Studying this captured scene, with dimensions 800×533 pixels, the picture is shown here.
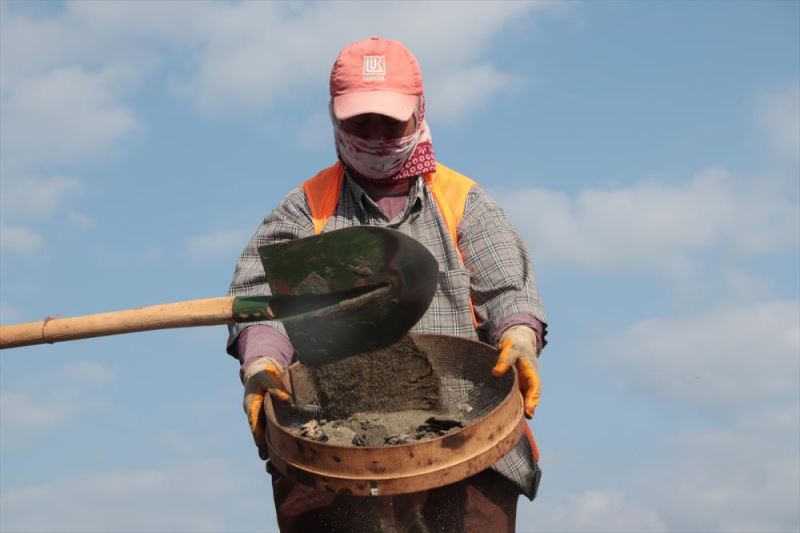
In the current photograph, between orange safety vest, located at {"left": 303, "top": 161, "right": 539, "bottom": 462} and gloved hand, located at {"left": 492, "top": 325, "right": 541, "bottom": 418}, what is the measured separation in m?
0.42

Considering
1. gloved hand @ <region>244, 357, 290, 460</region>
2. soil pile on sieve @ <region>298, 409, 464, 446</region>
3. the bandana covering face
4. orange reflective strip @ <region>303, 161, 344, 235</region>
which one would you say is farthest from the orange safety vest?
gloved hand @ <region>244, 357, 290, 460</region>

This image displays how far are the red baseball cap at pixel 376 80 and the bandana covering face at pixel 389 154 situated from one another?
9 cm

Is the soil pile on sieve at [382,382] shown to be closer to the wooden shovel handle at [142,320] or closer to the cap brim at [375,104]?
the wooden shovel handle at [142,320]

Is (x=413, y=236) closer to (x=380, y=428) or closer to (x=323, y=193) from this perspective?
(x=323, y=193)

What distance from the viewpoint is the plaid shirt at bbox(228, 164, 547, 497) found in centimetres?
450

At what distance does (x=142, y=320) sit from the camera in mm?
4148

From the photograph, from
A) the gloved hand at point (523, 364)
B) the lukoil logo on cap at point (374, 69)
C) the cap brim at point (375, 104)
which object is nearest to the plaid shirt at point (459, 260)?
the gloved hand at point (523, 364)

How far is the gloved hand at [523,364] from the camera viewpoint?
13.3ft

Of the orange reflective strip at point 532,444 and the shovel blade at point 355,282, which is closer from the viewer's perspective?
the shovel blade at point 355,282

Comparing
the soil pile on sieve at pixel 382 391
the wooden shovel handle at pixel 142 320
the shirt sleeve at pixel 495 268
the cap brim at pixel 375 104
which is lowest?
the soil pile on sieve at pixel 382 391

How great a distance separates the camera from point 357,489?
3.60 m

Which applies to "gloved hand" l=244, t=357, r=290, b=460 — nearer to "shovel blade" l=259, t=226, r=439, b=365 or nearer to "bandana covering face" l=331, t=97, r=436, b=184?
"shovel blade" l=259, t=226, r=439, b=365

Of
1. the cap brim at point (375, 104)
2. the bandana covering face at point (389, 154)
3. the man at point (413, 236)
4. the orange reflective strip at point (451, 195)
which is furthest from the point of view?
the orange reflective strip at point (451, 195)

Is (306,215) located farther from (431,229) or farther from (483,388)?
(483,388)
